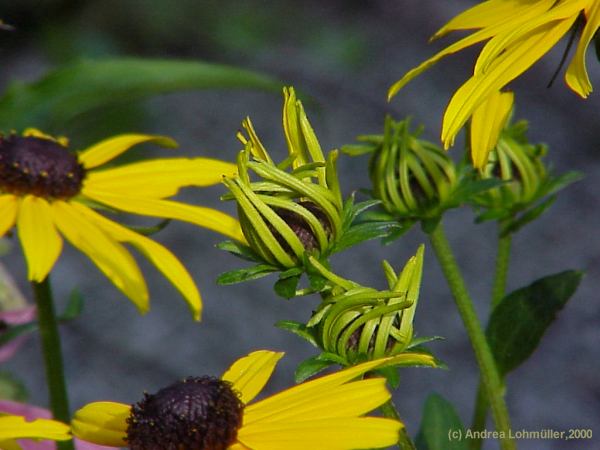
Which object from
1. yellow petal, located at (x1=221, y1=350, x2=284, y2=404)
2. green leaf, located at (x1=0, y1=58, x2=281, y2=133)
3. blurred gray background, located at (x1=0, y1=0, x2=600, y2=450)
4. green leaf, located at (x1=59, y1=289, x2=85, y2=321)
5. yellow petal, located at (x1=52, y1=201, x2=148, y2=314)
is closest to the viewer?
yellow petal, located at (x1=221, y1=350, x2=284, y2=404)

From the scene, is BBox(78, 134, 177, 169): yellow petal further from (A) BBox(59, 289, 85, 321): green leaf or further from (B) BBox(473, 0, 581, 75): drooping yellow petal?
(B) BBox(473, 0, 581, 75): drooping yellow petal

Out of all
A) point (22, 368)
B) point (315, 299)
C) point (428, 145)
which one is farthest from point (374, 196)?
point (22, 368)

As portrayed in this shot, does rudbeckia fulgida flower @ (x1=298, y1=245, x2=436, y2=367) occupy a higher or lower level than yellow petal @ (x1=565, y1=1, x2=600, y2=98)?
lower

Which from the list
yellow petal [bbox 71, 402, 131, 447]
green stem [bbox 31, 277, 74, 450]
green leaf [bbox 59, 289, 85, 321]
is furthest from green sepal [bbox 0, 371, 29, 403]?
yellow petal [bbox 71, 402, 131, 447]

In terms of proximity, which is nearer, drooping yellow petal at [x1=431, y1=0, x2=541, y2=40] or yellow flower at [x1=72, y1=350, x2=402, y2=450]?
yellow flower at [x1=72, y1=350, x2=402, y2=450]

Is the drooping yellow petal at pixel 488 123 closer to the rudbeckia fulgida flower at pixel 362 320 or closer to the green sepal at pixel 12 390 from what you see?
the rudbeckia fulgida flower at pixel 362 320

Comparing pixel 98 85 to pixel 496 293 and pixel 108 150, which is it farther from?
pixel 496 293
